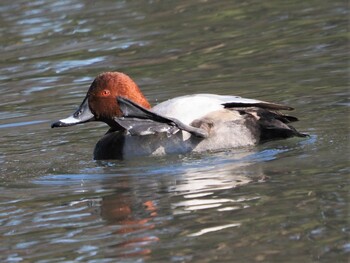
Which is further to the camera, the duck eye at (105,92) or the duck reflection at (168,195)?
the duck eye at (105,92)

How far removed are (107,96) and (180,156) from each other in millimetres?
914

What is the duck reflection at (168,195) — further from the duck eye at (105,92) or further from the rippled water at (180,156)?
the duck eye at (105,92)

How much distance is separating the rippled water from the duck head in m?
0.30

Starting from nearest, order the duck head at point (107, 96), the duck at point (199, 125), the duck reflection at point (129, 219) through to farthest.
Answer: the duck reflection at point (129, 219)
the duck at point (199, 125)
the duck head at point (107, 96)

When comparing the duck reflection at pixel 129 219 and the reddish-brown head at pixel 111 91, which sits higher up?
the reddish-brown head at pixel 111 91

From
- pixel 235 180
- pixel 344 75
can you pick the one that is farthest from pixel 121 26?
pixel 235 180

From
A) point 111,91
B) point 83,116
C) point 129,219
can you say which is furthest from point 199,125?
point 129,219

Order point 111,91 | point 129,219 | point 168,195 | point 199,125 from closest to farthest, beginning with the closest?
point 129,219 → point 168,195 → point 199,125 → point 111,91

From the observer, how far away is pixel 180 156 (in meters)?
7.41

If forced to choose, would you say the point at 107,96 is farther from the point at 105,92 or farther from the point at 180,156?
the point at 180,156

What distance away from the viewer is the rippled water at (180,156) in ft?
17.4

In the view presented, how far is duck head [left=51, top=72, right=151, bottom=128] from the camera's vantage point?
795cm

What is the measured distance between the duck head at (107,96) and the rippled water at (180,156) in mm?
297

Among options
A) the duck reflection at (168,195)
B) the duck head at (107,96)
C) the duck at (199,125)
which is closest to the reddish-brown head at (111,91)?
the duck head at (107,96)
